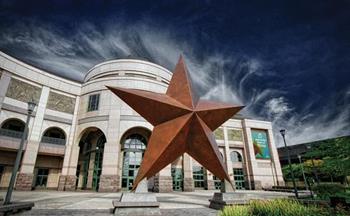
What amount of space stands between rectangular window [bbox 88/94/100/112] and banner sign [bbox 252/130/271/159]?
25.4m

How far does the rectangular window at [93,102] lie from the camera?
2308cm

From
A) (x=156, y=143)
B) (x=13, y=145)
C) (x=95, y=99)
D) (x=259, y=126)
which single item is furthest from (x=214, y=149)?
(x=259, y=126)

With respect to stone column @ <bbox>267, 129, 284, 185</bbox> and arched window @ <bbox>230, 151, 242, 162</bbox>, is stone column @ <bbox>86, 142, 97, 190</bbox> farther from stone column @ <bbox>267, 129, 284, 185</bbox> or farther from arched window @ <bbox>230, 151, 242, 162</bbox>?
stone column @ <bbox>267, 129, 284, 185</bbox>

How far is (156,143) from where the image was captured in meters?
8.48

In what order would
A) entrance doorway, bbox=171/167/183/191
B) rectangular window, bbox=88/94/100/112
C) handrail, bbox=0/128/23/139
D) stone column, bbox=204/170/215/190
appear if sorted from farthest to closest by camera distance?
stone column, bbox=204/170/215/190, entrance doorway, bbox=171/167/183/191, rectangular window, bbox=88/94/100/112, handrail, bbox=0/128/23/139

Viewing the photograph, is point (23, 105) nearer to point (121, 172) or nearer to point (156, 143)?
point (121, 172)

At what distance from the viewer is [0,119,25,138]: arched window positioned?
19.6m

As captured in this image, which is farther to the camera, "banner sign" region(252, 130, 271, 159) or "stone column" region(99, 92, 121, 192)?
"banner sign" region(252, 130, 271, 159)

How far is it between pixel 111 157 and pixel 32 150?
8418mm

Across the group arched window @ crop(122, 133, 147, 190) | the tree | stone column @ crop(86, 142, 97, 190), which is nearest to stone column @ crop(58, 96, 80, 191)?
stone column @ crop(86, 142, 97, 190)

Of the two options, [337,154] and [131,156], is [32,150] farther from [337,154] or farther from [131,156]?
[337,154]

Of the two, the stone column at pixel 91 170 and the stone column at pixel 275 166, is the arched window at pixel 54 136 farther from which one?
Result: the stone column at pixel 275 166

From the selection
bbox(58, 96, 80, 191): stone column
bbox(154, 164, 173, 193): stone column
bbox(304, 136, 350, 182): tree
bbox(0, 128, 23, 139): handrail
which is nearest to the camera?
bbox(304, 136, 350, 182): tree

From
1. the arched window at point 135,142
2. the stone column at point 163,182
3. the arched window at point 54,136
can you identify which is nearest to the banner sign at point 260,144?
the stone column at point 163,182
